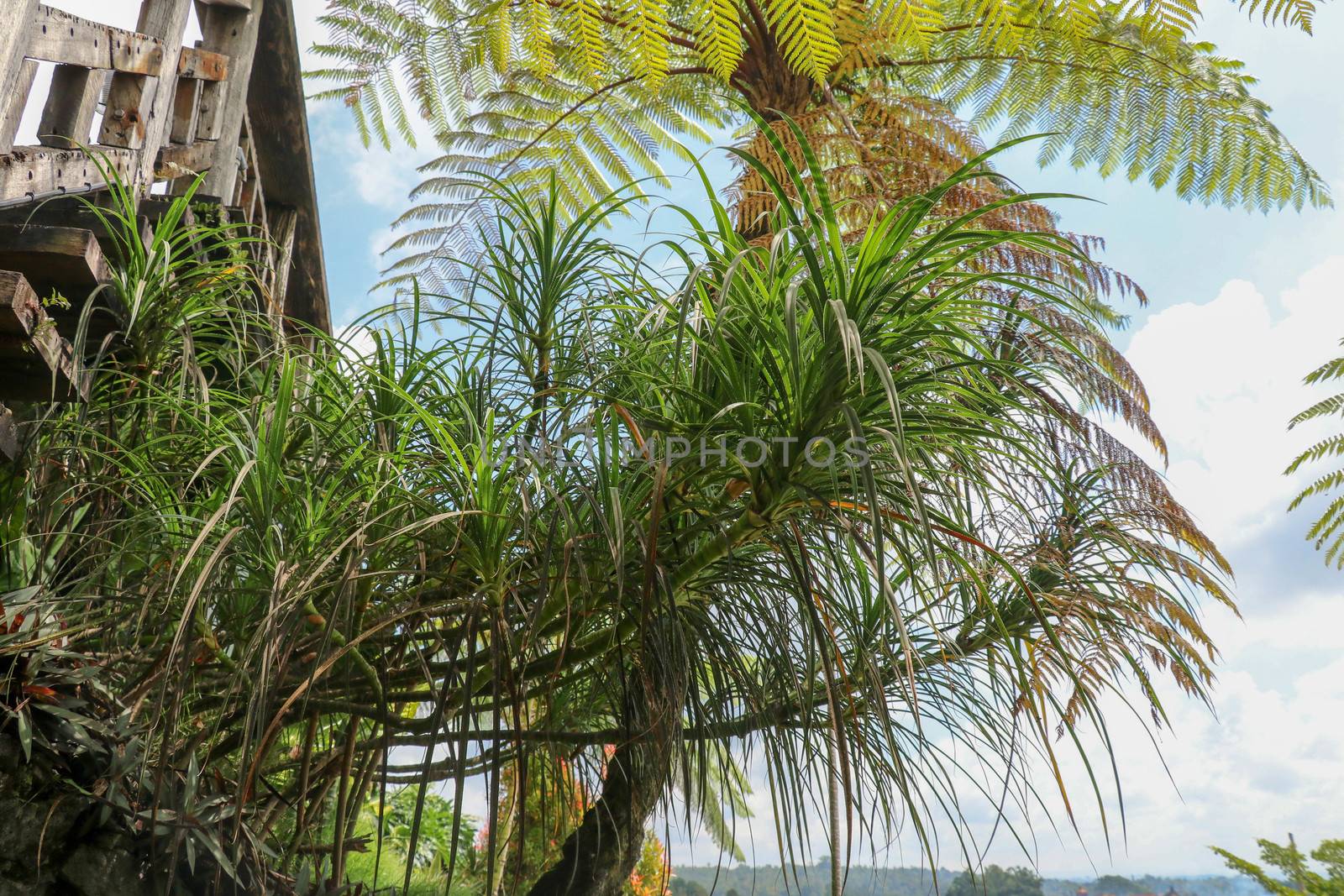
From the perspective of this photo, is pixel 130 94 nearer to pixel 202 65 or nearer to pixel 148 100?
pixel 148 100

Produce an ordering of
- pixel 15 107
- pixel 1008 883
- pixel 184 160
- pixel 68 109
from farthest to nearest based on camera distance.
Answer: pixel 1008 883 → pixel 184 160 → pixel 68 109 → pixel 15 107

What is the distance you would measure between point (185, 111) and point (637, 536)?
7.37 feet

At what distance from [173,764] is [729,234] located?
1036 mm

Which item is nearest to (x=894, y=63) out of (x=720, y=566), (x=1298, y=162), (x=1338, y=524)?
(x=1298, y=162)

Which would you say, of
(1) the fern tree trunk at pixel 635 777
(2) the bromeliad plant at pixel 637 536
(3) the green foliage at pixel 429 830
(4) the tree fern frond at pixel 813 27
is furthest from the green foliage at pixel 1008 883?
(4) the tree fern frond at pixel 813 27

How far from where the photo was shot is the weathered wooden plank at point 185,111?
2584 millimetres

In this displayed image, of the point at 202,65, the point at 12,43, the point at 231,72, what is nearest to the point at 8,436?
the point at 12,43

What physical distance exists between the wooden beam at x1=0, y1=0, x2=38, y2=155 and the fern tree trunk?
1.31 m

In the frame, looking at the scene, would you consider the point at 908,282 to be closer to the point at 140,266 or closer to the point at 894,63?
the point at 140,266

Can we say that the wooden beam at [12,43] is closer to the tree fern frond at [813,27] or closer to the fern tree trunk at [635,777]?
the fern tree trunk at [635,777]

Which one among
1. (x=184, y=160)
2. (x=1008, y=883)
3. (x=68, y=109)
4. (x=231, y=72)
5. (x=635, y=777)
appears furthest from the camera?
(x=1008, y=883)

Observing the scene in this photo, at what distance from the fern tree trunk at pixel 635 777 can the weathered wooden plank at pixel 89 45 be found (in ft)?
4.66

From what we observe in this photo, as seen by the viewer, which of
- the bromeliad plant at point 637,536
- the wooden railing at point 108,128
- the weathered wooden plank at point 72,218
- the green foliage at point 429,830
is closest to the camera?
the bromeliad plant at point 637,536

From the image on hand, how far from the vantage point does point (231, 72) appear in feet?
9.38
